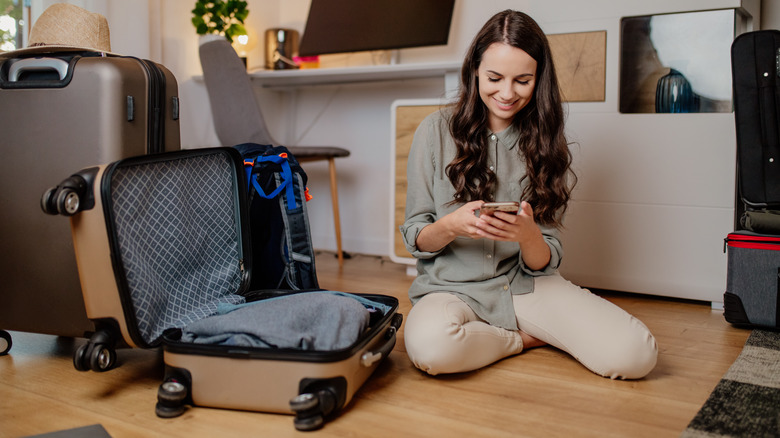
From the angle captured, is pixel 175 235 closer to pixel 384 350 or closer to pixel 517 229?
pixel 384 350

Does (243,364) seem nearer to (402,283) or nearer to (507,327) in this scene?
(507,327)

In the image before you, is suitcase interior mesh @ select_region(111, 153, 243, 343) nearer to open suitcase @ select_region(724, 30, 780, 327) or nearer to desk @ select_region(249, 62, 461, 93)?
desk @ select_region(249, 62, 461, 93)

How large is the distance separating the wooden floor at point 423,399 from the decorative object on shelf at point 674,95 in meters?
0.73

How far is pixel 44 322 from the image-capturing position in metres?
1.34

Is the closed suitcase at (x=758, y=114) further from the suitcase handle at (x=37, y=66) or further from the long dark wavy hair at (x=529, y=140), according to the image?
the suitcase handle at (x=37, y=66)

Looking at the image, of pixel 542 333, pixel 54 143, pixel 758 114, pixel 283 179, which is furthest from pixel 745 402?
pixel 54 143

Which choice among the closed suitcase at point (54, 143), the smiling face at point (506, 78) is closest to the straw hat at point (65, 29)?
the closed suitcase at point (54, 143)

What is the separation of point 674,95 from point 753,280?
604 mm

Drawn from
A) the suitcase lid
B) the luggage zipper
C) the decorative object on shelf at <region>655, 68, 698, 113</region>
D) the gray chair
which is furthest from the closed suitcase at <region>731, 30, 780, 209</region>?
the gray chair

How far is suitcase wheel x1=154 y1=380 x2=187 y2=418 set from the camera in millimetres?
1090

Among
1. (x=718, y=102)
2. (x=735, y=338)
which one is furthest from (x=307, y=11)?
(x=735, y=338)

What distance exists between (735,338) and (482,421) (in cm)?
86

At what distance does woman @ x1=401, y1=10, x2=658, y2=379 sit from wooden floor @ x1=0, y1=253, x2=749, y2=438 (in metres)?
0.06

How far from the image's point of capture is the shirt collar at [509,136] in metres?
1.49
